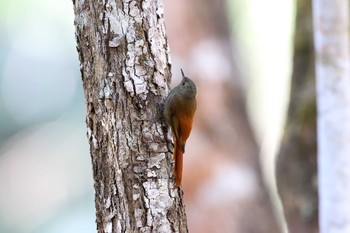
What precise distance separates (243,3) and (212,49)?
2205 mm

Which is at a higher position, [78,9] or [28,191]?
[28,191]

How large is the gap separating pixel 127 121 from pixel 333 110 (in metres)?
1.36

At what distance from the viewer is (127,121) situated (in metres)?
2.13

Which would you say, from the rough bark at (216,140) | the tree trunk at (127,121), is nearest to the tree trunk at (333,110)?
the rough bark at (216,140)

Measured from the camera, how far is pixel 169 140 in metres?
2.18

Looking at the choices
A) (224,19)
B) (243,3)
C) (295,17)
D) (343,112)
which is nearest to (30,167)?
(243,3)

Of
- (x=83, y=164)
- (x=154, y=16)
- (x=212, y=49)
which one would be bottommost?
(x=154, y=16)

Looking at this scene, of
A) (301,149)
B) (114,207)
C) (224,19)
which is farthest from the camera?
(224,19)

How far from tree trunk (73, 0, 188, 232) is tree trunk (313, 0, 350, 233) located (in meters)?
1.11

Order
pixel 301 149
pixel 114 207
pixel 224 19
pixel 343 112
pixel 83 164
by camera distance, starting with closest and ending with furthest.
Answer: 1. pixel 114 207
2. pixel 343 112
3. pixel 301 149
4. pixel 224 19
5. pixel 83 164

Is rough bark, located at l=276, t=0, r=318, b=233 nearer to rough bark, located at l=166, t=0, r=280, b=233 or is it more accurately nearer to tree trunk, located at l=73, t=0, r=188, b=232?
rough bark, located at l=166, t=0, r=280, b=233

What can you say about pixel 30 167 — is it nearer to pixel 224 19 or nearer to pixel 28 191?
pixel 28 191

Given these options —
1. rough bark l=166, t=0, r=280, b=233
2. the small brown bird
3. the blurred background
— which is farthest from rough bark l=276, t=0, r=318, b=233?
the small brown bird

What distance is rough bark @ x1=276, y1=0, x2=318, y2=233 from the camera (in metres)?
3.84
